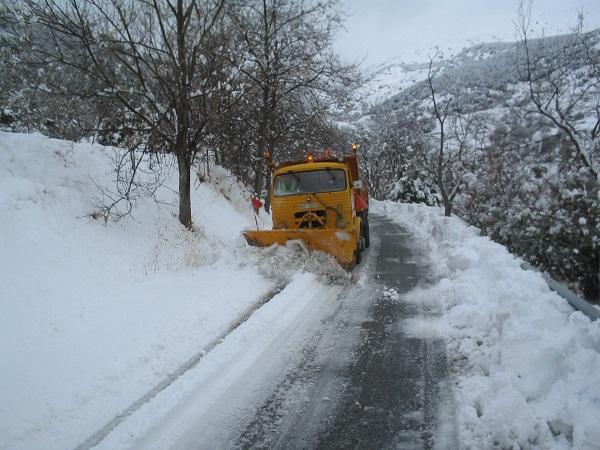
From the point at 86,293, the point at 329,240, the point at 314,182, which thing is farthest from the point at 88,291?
the point at 314,182

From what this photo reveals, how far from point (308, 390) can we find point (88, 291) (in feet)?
12.6

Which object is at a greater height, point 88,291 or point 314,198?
point 314,198

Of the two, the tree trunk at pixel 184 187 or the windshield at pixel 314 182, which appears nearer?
the windshield at pixel 314 182

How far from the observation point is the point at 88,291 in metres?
6.07

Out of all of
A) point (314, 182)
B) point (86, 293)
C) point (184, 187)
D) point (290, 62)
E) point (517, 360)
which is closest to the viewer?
point (517, 360)

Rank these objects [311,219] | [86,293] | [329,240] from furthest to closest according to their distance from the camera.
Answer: [311,219] → [329,240] → [86,293]

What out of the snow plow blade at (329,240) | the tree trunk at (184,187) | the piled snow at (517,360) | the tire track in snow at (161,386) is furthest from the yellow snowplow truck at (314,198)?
the tire track in snow at (161,386)

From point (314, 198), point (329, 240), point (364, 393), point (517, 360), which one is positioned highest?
point (314, 198)

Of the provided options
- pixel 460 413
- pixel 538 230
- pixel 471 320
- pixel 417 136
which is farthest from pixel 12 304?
pixel 417 136

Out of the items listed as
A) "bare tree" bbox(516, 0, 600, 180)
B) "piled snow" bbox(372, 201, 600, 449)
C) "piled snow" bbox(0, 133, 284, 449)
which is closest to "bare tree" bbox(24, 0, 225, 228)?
"piled snow" bbox(0, 133, 284, 449)

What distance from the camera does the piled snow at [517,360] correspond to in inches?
113

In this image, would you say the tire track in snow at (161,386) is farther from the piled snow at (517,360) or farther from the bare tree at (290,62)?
the bare tree at (290,62)

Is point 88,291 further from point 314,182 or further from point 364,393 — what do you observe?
point 314,182

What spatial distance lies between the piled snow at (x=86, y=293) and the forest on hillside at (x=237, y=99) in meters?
0.85
